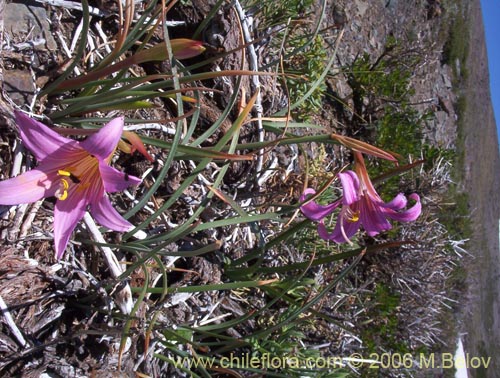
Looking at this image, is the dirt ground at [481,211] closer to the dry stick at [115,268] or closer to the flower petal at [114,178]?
the dry stick at [115,268]

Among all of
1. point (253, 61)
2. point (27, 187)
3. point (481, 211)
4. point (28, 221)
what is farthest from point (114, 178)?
point (481, 211)

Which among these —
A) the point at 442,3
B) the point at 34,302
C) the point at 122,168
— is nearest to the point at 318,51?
the point at 122,168

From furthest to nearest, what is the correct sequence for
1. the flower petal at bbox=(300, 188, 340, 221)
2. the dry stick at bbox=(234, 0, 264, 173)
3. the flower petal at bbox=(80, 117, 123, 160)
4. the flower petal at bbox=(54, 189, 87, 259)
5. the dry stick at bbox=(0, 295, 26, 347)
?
the dry stick at bbox=(234, 0, 264, 173) < the flower petal at bbox=(300, 188, 340, 221) < the dry stick at bbox=(0, 295, 26, 347) < the flower petal at bbox=(54, 189, 87, 259) < the flower petal at bbox=(80, 117, 123, 160)

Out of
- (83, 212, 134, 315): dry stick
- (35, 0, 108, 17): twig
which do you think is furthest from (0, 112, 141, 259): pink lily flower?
(35, 0, 108, 17): twig

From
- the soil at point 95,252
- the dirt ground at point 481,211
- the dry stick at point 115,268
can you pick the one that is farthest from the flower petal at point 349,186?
the dirt ground at point 481,211

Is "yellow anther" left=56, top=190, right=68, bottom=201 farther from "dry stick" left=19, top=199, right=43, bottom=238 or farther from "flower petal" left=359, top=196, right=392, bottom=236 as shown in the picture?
"flower petal" left=359, top=196, right=392, bottom=236

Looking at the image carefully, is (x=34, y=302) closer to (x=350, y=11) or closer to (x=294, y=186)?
(x=294, y=186)
